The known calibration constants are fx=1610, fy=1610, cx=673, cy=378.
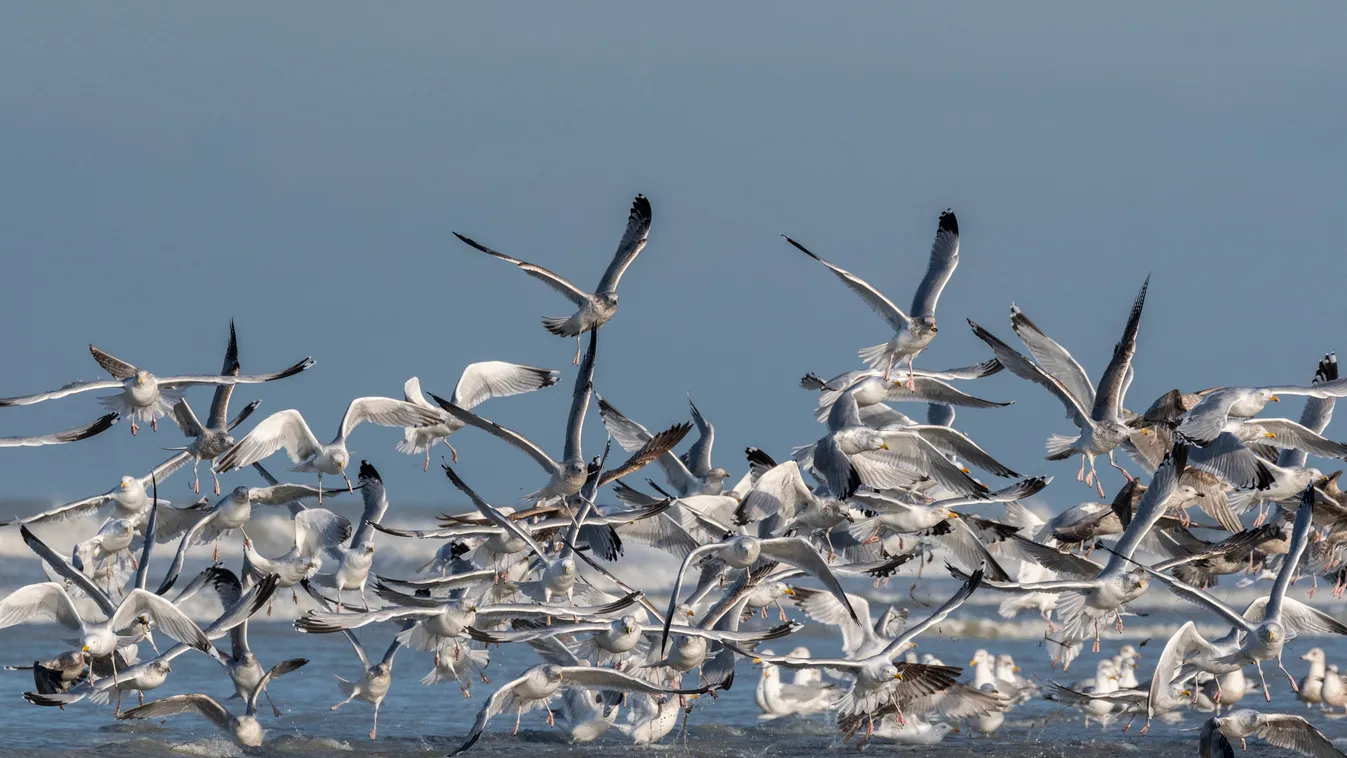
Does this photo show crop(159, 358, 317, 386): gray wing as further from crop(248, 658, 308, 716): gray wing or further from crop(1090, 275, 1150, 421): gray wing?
crop(1090, 275, 1150, 421): gray wing

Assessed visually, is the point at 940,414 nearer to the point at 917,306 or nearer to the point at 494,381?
the point at 917,306

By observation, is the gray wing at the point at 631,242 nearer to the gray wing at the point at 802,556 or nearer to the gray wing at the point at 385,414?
the gray wing at the point at 385,414

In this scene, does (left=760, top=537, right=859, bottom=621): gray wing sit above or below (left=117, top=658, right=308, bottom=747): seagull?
above

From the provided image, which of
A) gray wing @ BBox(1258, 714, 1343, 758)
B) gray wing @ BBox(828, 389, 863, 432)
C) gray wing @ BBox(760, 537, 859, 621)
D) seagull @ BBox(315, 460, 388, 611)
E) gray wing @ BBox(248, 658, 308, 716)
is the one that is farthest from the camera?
gray wing @ BBox(828, 389, 863, 432)

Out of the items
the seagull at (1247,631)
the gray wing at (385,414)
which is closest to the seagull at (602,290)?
the gray wing at (385,414)

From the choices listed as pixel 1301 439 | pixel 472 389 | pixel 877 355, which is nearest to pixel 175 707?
pixel 472 389

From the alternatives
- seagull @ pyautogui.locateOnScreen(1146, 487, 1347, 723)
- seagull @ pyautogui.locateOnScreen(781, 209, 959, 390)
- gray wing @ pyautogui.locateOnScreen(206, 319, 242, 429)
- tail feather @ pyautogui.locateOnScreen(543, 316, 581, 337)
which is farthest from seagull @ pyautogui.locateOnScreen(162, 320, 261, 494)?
seagull @ pyautogui.locateOnScreen(1146, 487, 1347, 723)

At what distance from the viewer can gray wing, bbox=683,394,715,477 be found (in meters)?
15.3

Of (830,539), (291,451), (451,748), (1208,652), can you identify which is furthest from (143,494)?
(1208,652)

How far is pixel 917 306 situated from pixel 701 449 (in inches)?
105

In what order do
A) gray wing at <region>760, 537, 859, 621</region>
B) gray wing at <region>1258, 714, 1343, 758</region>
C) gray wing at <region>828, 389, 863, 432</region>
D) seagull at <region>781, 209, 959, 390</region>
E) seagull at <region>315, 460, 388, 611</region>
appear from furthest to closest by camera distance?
seagull at <region>781, 209, 959, 390</region>, gray wing at <region>828, 389, 863, 432</region>, seagull at <region>315, 460, 388, 611</region>, gray wing at <region>760, 537, 859, 621</region>, gray wing at <region>1258, 714, 1343, 758</region>

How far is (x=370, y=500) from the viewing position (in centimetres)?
1373

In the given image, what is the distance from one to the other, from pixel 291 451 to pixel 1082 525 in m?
6.69

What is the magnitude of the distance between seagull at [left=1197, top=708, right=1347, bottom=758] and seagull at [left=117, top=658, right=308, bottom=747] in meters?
6.40
